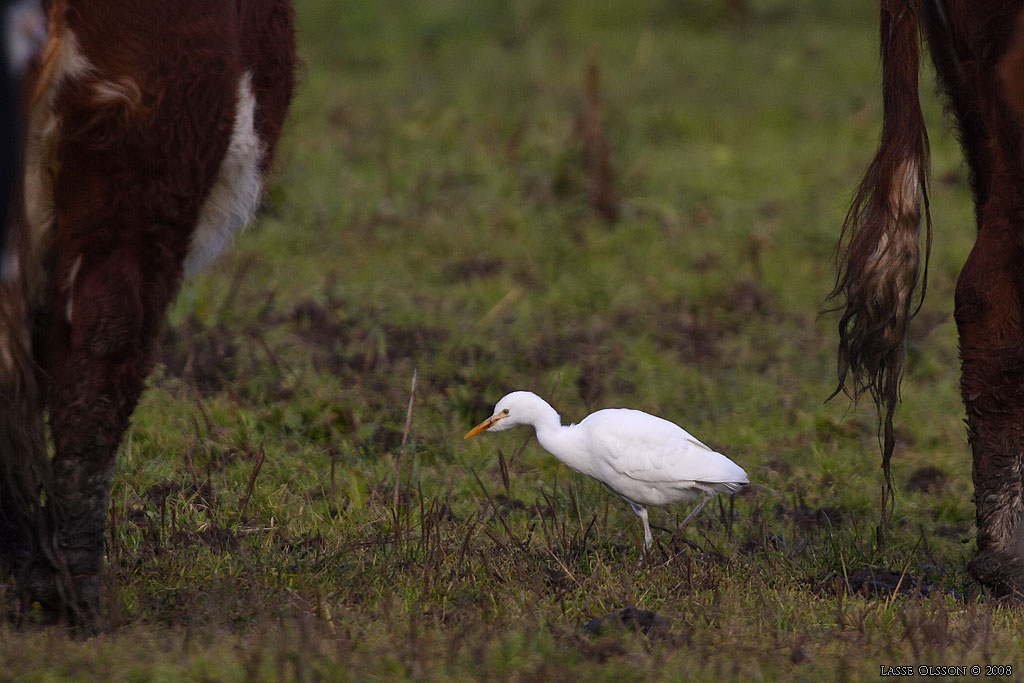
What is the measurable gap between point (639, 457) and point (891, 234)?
94 cm

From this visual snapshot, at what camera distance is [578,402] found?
5441 mm

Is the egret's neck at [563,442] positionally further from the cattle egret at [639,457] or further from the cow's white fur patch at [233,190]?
the cow's white fur patch at [233,190]

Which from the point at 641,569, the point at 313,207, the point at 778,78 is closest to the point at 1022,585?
the point at 641,569

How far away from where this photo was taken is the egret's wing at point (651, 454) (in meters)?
3.81

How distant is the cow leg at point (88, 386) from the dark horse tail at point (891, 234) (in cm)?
189

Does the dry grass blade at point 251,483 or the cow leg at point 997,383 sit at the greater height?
the cow leg at point 997,383

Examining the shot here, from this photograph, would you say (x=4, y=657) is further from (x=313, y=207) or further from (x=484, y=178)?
(x=484, y=178)

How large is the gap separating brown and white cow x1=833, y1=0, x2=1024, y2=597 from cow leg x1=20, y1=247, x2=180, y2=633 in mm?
1861

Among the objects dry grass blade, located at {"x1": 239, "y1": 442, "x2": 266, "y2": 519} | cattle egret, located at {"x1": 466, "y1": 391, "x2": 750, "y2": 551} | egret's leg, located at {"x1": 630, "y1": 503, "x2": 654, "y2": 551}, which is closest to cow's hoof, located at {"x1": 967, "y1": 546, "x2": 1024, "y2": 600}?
cattle egret, located at {"x1": 466, "y1": 391, "x2": 750, "y2": 551}

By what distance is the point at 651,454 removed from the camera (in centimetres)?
381

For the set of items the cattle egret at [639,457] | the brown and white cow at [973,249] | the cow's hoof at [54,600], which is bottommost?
the cow's hoof at [54,600]

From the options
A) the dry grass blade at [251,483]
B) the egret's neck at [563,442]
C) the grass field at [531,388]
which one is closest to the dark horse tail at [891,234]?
the grass field at [531,388]

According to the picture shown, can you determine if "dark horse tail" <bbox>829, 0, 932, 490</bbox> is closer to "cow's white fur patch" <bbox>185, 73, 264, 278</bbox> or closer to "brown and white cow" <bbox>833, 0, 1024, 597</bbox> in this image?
"brown and white cow" <bbox>833, 0, 1024, 597</bbox>

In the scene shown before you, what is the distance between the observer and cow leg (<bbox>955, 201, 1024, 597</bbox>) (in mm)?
3582
